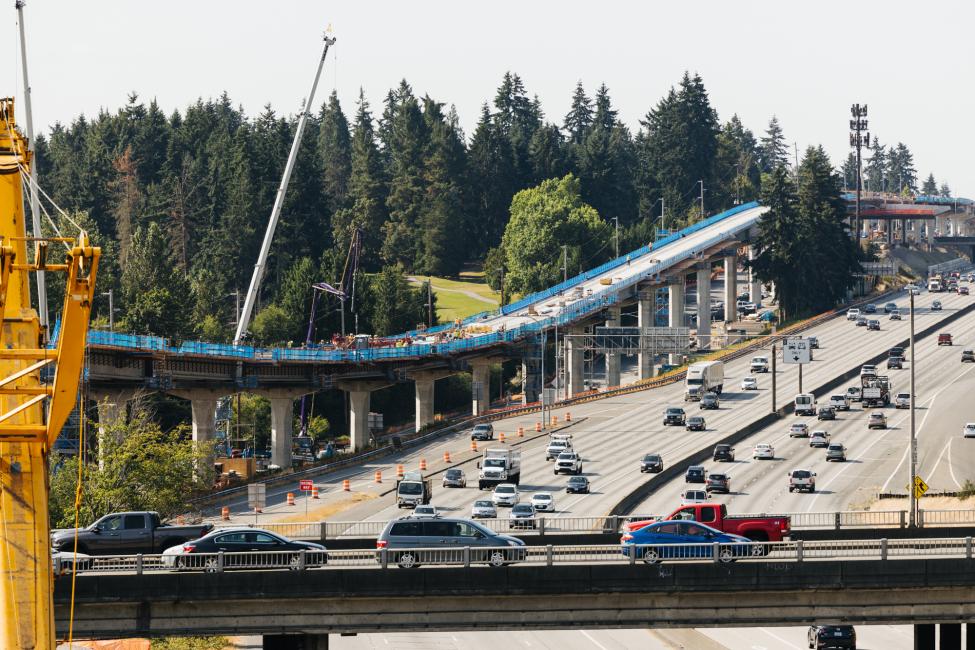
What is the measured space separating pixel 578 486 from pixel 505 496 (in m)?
8.22

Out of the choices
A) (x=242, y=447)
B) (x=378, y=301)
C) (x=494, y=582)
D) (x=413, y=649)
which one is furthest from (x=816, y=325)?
(x=494, y=582)

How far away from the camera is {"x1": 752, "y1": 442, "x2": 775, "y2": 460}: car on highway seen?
118m

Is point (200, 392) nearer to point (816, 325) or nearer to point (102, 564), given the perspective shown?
point (102, 564)

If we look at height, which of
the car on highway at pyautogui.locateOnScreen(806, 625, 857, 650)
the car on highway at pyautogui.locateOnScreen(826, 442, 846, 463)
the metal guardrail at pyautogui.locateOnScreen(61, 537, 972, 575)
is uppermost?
the metal guardrail at pyautogui.locateOnScreen(61, 537, 972, 575)

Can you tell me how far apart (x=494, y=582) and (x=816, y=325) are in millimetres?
150072

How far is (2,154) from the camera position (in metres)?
40.0

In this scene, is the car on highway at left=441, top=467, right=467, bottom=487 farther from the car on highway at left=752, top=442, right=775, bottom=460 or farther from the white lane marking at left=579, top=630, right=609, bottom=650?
the white lane marking at left=579, top=630, right=609, bottom=650

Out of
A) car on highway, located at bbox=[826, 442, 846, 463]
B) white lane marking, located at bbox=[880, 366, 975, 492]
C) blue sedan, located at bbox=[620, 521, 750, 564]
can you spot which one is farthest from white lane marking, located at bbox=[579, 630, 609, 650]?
car on highway, located at bbox=[826, 442, 846, 463]

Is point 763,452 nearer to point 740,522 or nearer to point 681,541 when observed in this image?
point 740,522

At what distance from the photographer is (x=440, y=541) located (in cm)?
5000

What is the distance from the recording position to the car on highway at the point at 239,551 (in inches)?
1848

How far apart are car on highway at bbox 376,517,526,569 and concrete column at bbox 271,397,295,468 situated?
77681 millimetres

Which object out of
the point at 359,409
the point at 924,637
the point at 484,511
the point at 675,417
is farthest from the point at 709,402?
the point at 924,637

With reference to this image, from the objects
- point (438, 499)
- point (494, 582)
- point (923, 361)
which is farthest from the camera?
point (923, 361)
